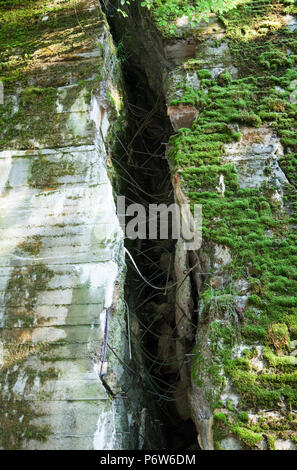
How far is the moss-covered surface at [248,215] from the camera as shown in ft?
8.40

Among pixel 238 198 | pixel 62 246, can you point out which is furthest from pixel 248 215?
pixel 62 246

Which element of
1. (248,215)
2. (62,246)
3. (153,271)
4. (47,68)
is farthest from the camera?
(153,271)

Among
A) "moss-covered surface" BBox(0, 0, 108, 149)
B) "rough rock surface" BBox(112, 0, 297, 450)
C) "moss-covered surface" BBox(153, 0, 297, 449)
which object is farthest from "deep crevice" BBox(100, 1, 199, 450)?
"moss-covered surface" BBox(0, 0, 108, 149)

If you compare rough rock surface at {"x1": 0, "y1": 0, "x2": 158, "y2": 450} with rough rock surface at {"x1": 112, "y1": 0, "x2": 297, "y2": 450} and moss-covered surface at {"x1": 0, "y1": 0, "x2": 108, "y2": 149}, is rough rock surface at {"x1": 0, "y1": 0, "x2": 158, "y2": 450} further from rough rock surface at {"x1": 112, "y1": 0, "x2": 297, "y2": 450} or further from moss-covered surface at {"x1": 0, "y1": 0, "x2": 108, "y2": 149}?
rough rock surface at {"x1": 112, "y1": 0, "x2": 297, "y2": 450}

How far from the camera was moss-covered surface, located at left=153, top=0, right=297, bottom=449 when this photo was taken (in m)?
2.56

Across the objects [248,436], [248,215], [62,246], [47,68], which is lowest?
[248,436]

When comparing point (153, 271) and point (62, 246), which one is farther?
point (153, 271)

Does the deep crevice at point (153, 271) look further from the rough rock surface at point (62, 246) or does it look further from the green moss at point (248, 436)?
the green moss at point (248, 436)

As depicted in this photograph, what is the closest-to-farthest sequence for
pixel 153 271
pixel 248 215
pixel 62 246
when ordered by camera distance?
pixel 62 246
pixel 248 215
pixel 153 271

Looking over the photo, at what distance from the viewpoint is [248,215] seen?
3.15 metres

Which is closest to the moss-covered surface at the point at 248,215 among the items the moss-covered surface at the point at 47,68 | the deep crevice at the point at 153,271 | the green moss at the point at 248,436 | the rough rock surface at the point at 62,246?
the green moss at the point at 248,436

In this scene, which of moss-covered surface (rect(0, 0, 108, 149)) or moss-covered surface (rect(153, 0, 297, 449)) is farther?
moss-covered surface (rect(0, 0, 108, 149))

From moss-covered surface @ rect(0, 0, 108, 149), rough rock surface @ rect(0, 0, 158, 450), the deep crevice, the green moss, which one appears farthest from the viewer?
the deep crevice

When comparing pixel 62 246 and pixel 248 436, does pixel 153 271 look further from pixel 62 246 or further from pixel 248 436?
pixel 248 436
